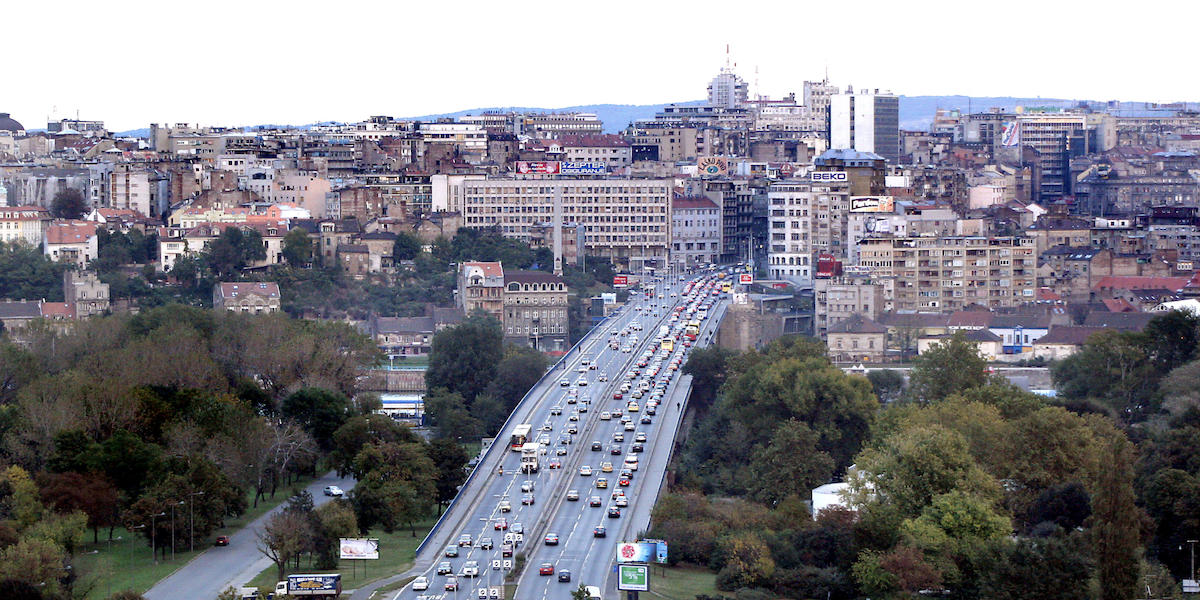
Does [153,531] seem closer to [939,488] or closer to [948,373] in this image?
[939,488]

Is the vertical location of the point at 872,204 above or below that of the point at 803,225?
above

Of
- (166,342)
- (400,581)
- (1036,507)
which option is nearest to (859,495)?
(1036,507)

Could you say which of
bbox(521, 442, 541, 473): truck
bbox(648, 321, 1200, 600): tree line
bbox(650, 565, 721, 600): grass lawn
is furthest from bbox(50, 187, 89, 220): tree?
bbox(650, 565, 721, 600): grass lawn

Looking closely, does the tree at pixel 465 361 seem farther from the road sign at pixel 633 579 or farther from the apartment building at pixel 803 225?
the apartment building at pixel 803 225

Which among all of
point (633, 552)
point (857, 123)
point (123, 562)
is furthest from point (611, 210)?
point (633, 552)

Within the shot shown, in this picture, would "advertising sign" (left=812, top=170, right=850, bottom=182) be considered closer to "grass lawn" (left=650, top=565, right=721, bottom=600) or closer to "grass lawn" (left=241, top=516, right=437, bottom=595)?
"grass lawn" (left=241, top=516, right=437, bottom=595)
